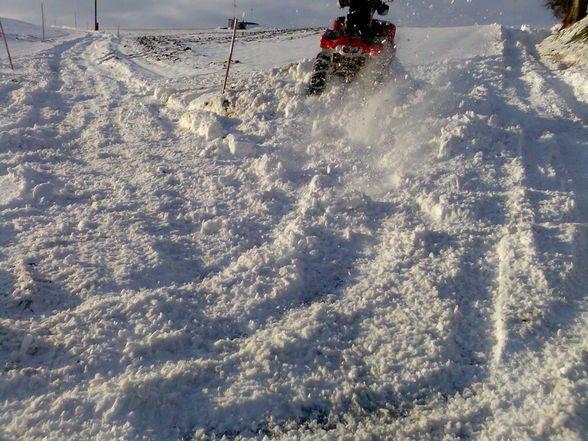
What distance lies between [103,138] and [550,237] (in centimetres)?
846

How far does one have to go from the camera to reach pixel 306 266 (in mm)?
4930

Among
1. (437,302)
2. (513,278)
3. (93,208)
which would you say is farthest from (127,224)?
(513,278)

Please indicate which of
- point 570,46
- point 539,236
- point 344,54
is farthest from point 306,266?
point 570,46

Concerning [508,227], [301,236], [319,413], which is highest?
[508,227]

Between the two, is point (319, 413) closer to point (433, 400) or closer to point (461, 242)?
point (433, 400)

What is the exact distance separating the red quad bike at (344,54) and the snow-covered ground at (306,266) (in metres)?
0.44

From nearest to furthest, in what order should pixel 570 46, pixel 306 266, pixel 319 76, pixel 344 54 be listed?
pixel 306 266 → pixel 344 54 → pixel 319 76 → pixel 570 46

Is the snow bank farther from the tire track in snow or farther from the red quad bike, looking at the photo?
the red quad bike

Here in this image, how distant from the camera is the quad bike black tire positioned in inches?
348

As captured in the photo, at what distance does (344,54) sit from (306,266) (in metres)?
5.80

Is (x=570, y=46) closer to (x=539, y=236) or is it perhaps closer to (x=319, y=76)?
(x=319, y=76)

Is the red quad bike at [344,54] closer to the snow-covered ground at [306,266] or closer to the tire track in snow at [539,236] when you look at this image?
the snow-covered ground at [306,266]

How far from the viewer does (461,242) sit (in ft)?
16.7

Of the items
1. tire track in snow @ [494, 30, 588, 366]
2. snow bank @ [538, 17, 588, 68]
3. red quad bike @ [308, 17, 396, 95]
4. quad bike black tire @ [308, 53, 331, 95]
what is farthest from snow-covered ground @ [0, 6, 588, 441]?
snow bank @ [538, 17, 588, 68]
